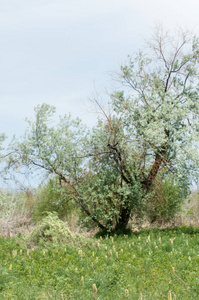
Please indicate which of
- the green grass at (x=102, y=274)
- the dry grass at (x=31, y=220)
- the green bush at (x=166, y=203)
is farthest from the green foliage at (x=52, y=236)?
the dry grass at (x=31, y=220)

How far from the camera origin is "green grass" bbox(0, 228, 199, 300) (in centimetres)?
580

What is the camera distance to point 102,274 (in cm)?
667

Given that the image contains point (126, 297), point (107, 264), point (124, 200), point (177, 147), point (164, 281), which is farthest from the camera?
point (124, 200)

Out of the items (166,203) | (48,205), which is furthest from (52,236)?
(166,203)

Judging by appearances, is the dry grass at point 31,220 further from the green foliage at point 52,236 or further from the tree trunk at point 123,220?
the green foliage at point 52,236

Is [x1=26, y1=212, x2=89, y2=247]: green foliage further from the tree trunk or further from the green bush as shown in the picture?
the green bush

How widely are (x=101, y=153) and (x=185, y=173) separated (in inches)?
143

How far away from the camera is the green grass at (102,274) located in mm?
5801

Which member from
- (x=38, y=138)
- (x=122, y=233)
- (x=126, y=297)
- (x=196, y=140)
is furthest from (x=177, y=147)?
(x=126, y=297)

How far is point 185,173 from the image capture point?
543 inches

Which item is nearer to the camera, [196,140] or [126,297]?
[126,297]

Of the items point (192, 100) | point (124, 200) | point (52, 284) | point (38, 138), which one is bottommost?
point (52, 284)

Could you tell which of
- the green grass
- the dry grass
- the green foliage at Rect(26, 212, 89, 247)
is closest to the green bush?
the dry grass

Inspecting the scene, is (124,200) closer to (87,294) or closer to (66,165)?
(66,165)
